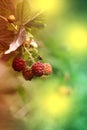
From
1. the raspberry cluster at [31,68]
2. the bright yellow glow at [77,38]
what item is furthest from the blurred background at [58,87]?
the raspberry cluster at [31,68]

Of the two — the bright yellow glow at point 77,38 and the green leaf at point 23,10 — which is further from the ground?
the bright yellow glow at point 77,38

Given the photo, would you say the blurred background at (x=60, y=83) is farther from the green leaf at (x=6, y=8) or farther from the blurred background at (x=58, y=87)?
the green leaf at (x=6, y=8)

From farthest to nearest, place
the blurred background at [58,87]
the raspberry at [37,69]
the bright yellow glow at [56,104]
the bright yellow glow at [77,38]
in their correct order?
the bright yellow glow at [77,38] → the bright yellow glow at [56,104] → the blurred background at [58,87] → the raspberry at [37,69]

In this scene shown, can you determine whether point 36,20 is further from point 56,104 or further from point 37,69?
point 56,104

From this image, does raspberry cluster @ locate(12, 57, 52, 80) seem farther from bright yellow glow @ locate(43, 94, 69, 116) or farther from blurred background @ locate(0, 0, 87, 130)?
bright yellow glow @ locate(43, 94, 69, 116)

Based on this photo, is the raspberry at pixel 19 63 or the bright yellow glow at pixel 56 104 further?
the bright yellow glow at pixel 56 104

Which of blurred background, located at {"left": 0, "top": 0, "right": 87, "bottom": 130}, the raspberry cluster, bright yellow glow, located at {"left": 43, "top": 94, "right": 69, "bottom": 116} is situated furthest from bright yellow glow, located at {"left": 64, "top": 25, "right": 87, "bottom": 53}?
the raspberry cluster

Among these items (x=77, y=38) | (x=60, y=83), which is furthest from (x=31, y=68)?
(x=77, y=38)
